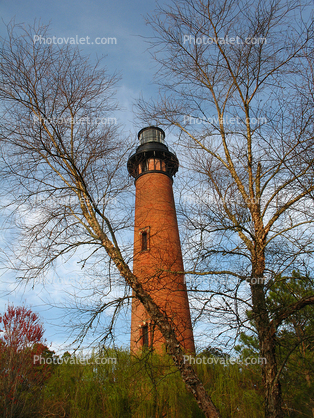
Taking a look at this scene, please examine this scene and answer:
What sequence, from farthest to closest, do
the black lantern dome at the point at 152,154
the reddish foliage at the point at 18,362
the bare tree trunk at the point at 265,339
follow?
the black lantern dome at the point at 152,154 < the reddish foliage at the point at 18,362 < the bare tree trunk at the point at 265,339

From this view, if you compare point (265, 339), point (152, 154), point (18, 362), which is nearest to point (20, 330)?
point (18, 362)

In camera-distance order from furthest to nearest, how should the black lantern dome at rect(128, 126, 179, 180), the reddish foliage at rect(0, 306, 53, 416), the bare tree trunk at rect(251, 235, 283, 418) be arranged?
the black lantern dome at rect(128, 126, 179, 180) → the reddish foliage at rect(0, 306, 53, 416) → the bare tree trunk at rect(251, 235, 283, 418)

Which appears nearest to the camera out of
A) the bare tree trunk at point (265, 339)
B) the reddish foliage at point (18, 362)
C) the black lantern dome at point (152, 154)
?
the bare tree trunk at point (265, 339)

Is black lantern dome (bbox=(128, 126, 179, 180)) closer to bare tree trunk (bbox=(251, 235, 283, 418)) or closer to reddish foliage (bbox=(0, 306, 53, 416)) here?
reddish foliage (bbox=(0, 306, 53, 416))

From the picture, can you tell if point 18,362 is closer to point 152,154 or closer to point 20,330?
point 20,330

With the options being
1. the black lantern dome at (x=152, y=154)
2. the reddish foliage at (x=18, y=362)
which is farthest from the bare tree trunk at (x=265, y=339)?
the black lantern dome at (x=152, y=154)

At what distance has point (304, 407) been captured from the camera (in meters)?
5.71

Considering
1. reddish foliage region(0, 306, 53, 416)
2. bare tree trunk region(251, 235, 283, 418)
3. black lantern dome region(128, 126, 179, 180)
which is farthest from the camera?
black lantern dome region(128, 126, 179, 180)

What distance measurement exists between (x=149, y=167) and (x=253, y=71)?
1070 cm

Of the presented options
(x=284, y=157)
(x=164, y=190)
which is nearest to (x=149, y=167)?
(x=164, y=190)

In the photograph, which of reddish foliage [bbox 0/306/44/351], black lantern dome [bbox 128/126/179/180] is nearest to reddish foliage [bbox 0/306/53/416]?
reddish foliage [bbox 0/306/44/351]

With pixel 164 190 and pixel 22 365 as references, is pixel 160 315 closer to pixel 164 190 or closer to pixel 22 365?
pixel 22 365

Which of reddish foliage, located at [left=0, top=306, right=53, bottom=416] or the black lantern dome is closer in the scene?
reddish foliage, located at [left=0, top=306, right=53, bottom=416]

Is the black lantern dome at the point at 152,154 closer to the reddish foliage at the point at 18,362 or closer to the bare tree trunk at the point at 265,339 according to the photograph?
the reddish foliage at the point at 18,362
